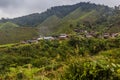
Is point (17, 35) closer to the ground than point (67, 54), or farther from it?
closer to the ground

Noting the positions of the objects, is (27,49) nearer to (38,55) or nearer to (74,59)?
(38,55)

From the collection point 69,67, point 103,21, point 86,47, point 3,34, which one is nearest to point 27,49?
point 86,47

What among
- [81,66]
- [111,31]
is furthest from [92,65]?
[111,31]

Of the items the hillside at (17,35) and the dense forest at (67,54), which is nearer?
the dense forest at (67,54)

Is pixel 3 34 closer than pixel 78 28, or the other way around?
pixel 78 28

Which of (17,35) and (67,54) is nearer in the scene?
(67,54)

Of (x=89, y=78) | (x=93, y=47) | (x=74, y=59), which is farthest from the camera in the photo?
(x=93, y=47)

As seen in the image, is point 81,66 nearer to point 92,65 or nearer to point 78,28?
point 92,65

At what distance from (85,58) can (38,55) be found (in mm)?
72784

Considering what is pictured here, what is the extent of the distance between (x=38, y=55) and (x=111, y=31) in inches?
1604

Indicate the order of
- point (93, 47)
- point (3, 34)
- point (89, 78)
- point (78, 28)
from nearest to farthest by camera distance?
1. point (89, 78)
2. point (93, 47)
3. point (78, 28)
4. point (3, 34)

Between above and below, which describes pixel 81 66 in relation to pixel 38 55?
above

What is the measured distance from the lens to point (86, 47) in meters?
82.1

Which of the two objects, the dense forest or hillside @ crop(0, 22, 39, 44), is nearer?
the dense forest
